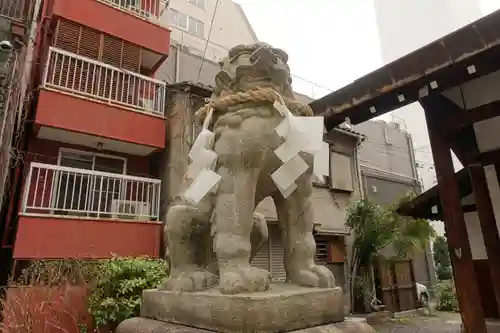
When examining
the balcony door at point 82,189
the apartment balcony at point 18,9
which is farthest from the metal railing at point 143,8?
the balcony door at point 82,189

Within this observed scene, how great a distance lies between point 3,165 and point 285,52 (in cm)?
566

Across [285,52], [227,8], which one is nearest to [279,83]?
[285,52]

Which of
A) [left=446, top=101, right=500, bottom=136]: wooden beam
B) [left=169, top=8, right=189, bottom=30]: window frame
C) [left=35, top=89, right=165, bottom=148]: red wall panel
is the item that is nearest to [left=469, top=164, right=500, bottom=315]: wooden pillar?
[left=446, top=101, right=500, bottom=136]: wooden beam

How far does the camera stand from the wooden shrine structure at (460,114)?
10.1ft

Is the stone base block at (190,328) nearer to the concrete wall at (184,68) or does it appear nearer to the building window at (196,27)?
the concrete wall at (184,68)

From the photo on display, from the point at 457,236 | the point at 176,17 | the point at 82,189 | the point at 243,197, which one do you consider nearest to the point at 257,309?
the point at 243,197

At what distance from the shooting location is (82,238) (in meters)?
5.77

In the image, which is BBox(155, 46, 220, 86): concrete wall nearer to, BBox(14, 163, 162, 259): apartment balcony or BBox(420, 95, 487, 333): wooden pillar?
BBox(14, 163, 162, 259): apartment balcony

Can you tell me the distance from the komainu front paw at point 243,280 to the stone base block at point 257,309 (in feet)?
0.12

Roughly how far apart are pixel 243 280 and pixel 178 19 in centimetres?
1352

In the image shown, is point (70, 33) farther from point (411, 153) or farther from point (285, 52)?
point (411, 153)

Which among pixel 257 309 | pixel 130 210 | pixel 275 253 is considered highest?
pixel 130 210

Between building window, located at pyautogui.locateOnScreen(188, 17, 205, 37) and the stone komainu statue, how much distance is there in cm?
1280

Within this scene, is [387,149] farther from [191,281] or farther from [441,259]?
[191,281]
